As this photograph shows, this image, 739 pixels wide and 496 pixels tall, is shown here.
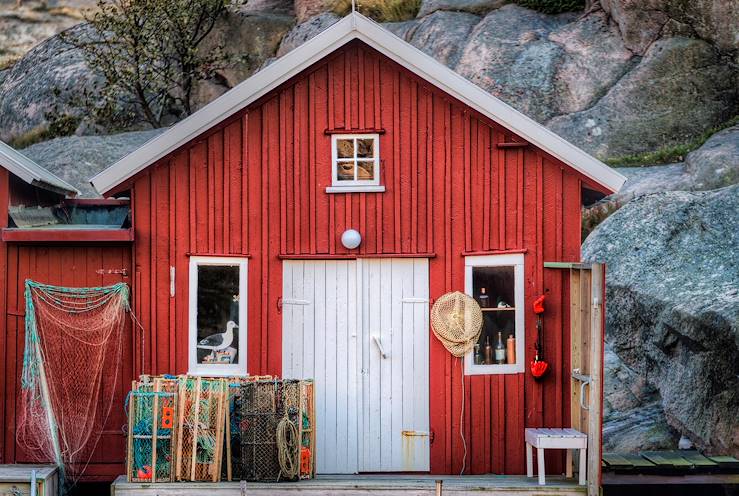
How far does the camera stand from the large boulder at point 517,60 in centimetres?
2719

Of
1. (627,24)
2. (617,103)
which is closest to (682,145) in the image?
(617,103)

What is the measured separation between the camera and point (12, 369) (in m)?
13.8

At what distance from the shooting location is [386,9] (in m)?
32.3

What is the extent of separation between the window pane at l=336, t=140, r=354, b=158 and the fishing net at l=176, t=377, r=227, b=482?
3.25 meters

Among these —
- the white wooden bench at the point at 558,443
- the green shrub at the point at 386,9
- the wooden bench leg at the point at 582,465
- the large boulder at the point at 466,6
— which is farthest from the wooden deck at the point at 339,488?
the green shrub at the point at 386,9

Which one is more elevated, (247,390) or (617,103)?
(617,103)

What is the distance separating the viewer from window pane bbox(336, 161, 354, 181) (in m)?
13.6

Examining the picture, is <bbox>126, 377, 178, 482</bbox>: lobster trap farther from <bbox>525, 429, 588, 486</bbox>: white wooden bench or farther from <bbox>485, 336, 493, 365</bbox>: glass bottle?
<bbox>525, 429, 588, 486</bbox>: white wooden bench

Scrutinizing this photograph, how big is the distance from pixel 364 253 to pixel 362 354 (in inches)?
49.7

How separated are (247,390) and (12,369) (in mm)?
3442

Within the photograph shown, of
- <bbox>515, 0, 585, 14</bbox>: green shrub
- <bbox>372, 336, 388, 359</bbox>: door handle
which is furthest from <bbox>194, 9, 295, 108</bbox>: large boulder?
<bbox>372, 336, 388, 359</bbox>: door handle

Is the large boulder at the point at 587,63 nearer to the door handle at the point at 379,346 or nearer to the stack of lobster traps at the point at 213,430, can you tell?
the door handle at the point at 379,346

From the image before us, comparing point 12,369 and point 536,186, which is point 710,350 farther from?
point 12,369

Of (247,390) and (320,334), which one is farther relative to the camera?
(320,334)
